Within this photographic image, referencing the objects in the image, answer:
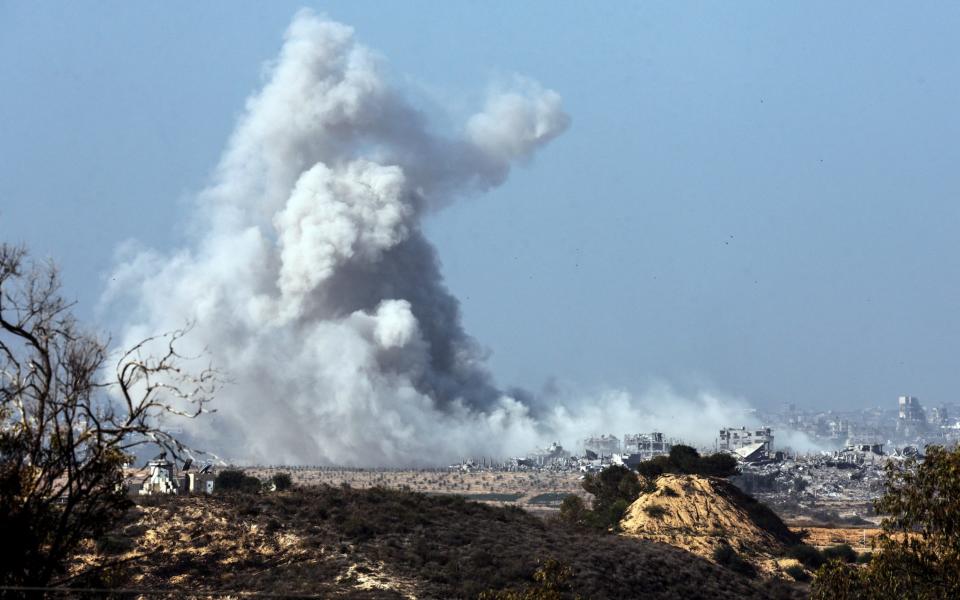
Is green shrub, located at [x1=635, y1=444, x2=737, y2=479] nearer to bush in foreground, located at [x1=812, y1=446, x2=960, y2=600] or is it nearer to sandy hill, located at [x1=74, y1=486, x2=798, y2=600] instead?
sandy hill, located at [x1=74, y1=486, x2=798, y2=600]

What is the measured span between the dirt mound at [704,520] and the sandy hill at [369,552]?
7.04 metres

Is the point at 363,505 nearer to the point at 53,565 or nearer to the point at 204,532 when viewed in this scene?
the point at 204,532

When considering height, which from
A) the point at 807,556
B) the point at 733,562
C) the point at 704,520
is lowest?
the point at 733,562

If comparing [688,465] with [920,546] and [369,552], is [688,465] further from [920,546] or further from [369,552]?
[920,546]

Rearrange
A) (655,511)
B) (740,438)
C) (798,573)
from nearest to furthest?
(798,573) → (655,511) → (740,438)

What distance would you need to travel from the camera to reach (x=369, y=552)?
3772 cm

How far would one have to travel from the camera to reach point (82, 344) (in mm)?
18000

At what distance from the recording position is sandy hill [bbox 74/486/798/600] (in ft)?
113

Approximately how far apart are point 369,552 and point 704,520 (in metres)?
25.0

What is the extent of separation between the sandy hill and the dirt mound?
7042mm

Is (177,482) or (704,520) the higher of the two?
(177,482)

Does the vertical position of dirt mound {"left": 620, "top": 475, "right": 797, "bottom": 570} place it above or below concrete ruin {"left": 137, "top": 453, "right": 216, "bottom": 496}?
below

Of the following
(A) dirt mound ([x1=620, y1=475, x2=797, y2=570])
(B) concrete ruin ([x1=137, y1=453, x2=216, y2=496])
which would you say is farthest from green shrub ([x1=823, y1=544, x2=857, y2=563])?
(B) concrete ruin ([x1=137, y1=453, x2=216, y2=496])

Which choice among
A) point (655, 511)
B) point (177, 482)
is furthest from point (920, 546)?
point (177, 482)
